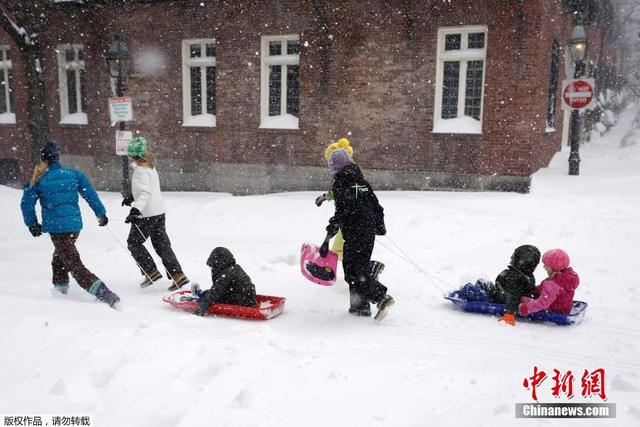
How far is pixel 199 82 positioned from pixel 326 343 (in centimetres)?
1260

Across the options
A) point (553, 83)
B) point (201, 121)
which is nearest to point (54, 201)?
point (201, 121)

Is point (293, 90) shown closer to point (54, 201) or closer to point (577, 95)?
point (577, 95)

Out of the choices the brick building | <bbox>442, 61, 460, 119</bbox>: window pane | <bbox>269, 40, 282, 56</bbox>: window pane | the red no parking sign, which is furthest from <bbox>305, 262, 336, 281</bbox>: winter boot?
<bbox>269, 40, 282, 56</bbox>: window pane

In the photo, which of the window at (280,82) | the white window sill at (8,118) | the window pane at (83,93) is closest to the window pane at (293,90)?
the window at (280,82)

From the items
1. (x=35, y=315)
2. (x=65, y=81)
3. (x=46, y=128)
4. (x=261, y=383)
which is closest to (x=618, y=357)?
(x=261, y=383)

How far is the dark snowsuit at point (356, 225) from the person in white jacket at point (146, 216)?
2277 mm

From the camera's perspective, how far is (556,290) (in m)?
5.43

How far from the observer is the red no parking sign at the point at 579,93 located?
12.1 meters

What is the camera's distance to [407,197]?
11.5 metres

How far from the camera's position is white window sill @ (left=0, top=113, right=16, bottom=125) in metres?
18.9

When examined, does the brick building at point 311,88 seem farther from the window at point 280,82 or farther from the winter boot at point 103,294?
the winter boot at point 103,294

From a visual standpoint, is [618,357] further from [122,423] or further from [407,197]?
[407,197]

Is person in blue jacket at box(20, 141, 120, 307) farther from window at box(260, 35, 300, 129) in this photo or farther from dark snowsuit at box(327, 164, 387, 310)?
window at box(260, 35, 300, 129)

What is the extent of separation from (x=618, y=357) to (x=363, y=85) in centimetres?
990
